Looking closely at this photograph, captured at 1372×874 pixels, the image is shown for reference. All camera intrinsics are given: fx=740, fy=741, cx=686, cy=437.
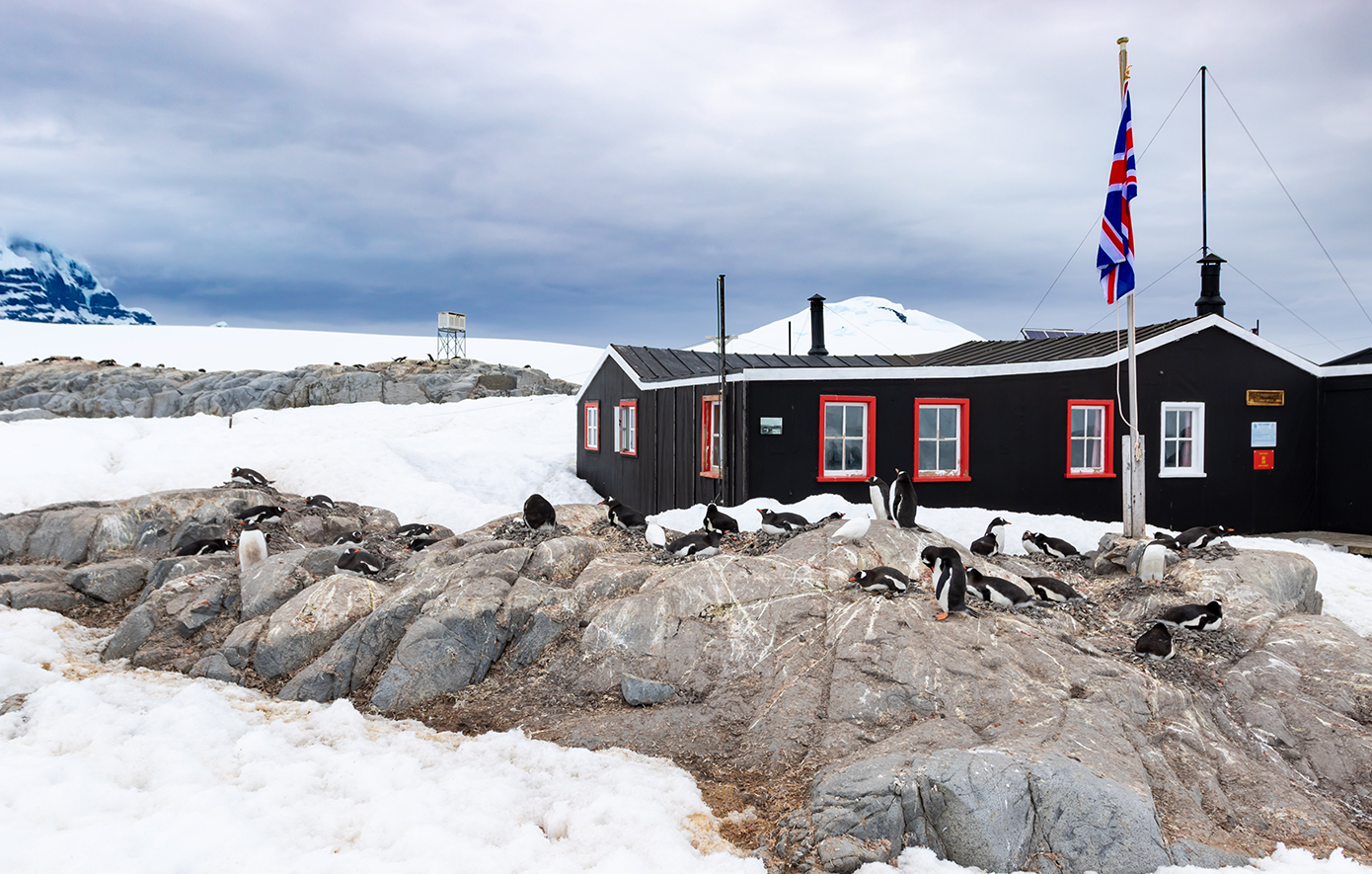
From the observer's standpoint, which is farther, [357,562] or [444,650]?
[357,562]

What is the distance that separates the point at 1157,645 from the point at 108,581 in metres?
12.7

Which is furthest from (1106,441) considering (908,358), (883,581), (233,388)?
(233,388)

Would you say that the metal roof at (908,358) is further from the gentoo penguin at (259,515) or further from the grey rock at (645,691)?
the gentoo penguin at (259,515)

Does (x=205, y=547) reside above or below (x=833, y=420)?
below

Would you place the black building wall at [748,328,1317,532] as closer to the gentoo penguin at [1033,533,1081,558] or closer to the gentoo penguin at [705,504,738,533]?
the gentoo penguin at [1033,533,1081,558]

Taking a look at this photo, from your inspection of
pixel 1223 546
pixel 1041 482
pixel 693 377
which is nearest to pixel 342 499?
pixel 693 377

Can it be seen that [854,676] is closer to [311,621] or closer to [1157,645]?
[1157,645]

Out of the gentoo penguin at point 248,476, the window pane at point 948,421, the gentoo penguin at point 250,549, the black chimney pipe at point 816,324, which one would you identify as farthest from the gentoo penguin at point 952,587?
the gentoo penguin at point 248,476

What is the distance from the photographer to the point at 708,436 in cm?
1450

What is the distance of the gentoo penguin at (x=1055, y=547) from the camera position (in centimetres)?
1080

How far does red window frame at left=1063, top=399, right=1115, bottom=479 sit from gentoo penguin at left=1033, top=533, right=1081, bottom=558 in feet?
13.3

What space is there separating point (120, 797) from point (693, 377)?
1123 centimetres

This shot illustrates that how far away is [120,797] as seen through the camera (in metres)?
5.05

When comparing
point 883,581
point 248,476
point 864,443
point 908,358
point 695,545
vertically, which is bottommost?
point 883,581
